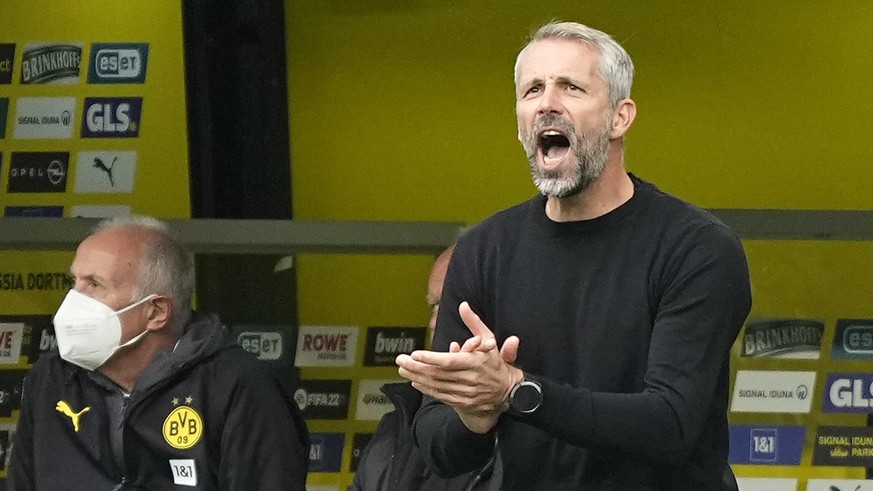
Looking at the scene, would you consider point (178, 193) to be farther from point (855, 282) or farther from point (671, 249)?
point (671, 249)

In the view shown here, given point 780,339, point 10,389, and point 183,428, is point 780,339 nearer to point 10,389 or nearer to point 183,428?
point 183,428

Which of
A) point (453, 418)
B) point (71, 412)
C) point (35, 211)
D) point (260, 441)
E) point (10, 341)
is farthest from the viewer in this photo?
point (35, 211)

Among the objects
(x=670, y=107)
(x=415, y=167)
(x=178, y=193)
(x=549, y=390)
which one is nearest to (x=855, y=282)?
(x=670, y=107)

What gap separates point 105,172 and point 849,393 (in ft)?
9.25

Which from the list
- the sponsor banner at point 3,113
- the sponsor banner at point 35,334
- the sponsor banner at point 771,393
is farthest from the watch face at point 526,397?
the sponsor banner at point 3,113

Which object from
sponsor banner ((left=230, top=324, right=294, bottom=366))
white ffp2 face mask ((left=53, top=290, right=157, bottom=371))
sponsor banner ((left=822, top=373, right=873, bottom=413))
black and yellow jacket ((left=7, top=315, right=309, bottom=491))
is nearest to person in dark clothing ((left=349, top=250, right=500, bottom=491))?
black and yellow jacket ((left=7, top=315, right=309, bottom=491))

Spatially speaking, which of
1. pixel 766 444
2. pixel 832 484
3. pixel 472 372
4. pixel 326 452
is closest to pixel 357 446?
pixel 326 452

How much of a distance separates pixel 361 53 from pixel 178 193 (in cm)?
88

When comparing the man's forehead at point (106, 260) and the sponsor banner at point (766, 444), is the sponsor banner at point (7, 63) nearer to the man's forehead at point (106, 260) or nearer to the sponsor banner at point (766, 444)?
the man's forehead at point (106, 260)

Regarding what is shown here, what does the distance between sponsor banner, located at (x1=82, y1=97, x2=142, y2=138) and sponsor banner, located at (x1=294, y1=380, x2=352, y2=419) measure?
1.31 meters

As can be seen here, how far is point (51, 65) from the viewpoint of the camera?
554 centimetres

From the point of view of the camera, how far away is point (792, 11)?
550cm

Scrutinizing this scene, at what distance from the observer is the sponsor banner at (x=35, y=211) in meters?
5.50

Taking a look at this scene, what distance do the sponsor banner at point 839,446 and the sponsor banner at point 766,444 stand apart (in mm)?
63
